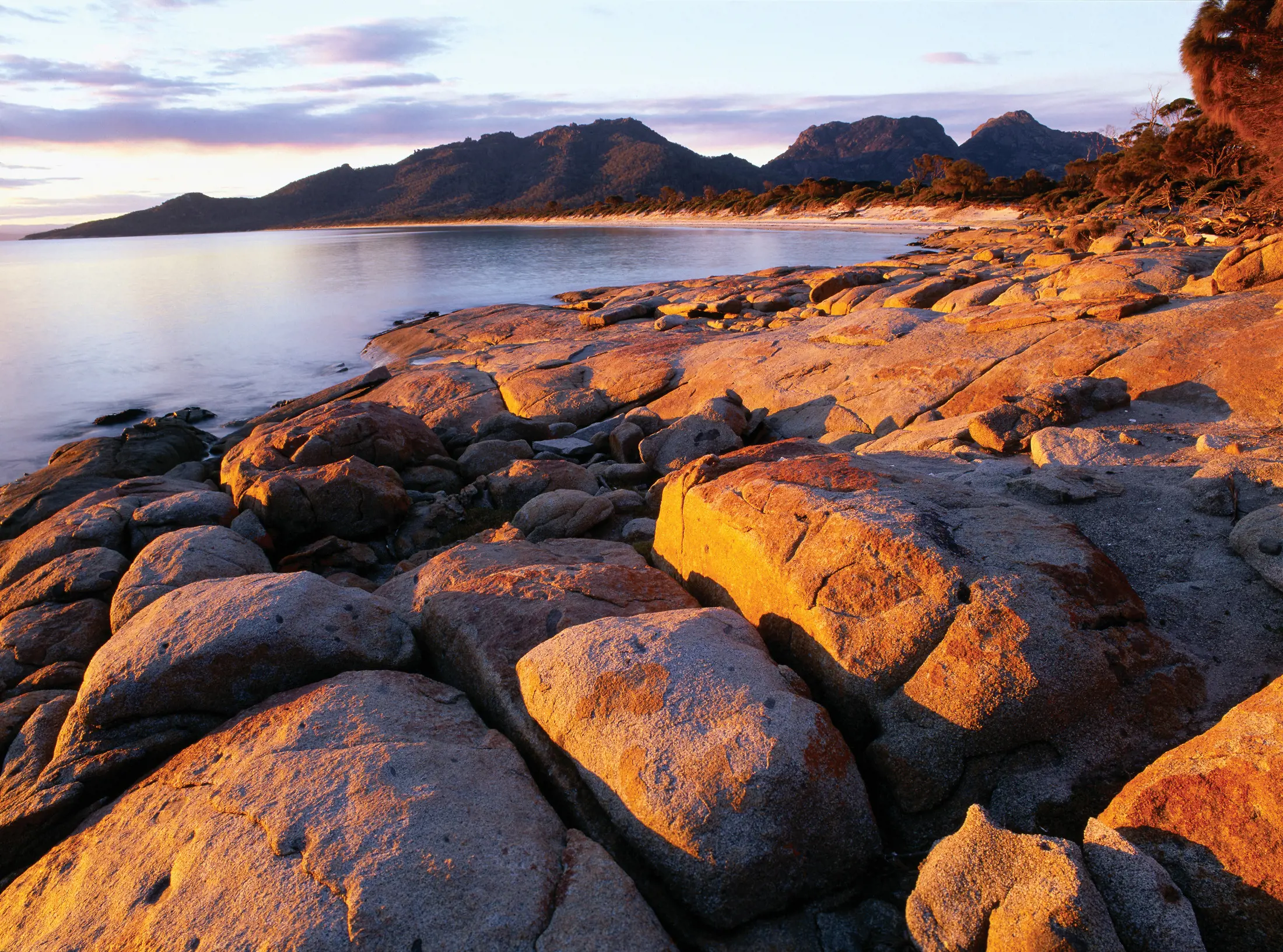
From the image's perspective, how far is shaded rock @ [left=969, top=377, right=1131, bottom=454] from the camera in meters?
7.12

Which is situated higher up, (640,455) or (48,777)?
(48,777)

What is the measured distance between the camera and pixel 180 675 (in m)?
4.30

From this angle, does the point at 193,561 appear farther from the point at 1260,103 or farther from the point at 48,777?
the point at 1260,103

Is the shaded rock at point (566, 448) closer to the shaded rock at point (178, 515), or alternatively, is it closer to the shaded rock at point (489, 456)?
the shaded rock at point (489, 456)

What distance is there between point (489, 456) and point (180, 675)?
6.48 metres

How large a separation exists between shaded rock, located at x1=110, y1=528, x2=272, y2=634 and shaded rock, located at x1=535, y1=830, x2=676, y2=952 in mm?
3798

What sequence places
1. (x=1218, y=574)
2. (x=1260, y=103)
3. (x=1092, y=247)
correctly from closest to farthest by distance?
(x=1218, y=574) → (x=1260, y=103) → (x=1092, y=247)

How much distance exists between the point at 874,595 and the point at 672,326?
14545 mm

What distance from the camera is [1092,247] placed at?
2023 centimetres

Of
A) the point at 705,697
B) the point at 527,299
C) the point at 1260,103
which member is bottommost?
the point at 527,299

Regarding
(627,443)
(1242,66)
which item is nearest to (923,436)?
(627,443)

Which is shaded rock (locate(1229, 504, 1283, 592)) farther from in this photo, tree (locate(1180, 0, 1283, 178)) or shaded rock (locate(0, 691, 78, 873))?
tree (locate(1180, 0, 1283, 178))

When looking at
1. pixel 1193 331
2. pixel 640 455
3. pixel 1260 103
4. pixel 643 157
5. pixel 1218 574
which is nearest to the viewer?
pixel 1218 574

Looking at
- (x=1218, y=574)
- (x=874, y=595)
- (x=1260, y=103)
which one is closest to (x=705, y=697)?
(x=874, y=595)
